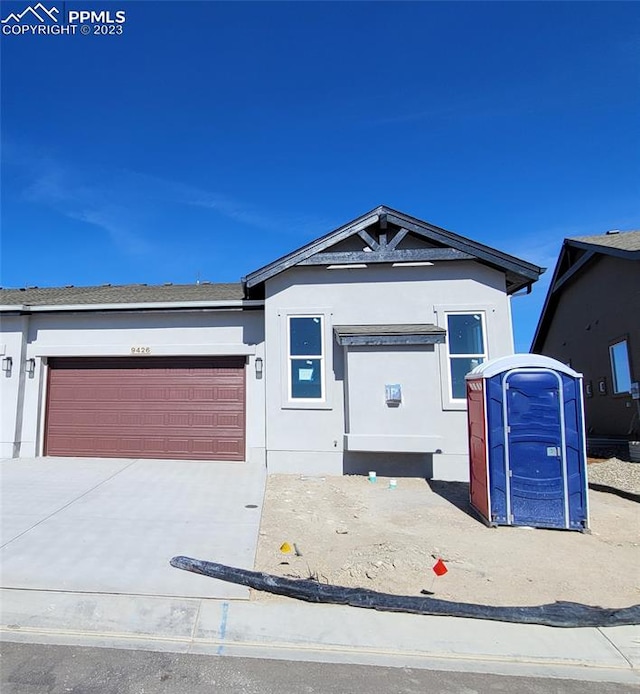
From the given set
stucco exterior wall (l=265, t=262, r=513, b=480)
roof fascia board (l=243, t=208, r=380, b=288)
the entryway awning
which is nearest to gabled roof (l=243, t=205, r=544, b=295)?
roof fascia board (l=243, t=208, r=380, b=288)

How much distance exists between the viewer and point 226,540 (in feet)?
17.8

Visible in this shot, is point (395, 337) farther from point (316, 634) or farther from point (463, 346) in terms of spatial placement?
point (316, 634)

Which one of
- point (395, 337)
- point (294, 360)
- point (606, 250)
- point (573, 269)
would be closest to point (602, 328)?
point (606, 250)

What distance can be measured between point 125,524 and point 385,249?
22.4ft

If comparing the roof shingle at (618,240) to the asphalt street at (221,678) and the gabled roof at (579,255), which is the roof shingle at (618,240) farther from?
the asphalt street at (221,678)

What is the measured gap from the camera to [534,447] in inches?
238

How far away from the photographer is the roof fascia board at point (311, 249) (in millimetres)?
9445

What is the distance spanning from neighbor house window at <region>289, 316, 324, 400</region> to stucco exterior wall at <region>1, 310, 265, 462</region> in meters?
0.75

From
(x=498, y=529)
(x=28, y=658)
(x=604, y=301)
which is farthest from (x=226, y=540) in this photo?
(x=604, y=301)

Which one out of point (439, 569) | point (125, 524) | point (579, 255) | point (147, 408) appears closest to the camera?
point (439, 569)

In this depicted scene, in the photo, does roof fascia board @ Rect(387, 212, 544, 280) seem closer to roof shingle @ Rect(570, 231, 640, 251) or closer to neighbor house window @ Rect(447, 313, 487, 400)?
neighbor house window @ Rect(447, 313, 487, 400)

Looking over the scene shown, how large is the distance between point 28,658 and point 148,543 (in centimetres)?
203

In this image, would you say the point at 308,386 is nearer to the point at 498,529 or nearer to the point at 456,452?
the point at 456,452

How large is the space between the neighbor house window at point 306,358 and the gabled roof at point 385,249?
117 centimetres
